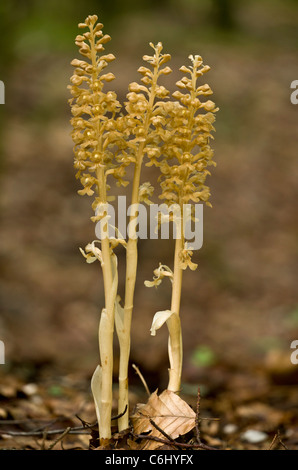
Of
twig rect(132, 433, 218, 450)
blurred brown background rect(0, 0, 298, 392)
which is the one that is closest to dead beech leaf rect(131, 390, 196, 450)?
twig rect(132, 433, 218, 450)

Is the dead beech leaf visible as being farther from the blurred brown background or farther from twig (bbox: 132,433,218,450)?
the blurred brown background

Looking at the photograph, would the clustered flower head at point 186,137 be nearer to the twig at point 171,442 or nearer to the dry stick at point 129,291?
the dry stick at point 129,291

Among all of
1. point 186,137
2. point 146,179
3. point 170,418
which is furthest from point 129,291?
point 146,179

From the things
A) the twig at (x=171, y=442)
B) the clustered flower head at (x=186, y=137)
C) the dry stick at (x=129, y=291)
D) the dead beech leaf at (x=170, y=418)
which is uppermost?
the clustered flower head at (x=186, y=137)

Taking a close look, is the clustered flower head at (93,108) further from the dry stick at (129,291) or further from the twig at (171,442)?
the twig at (171,442)

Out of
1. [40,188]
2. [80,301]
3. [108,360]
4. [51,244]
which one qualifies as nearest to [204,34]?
[40,188]

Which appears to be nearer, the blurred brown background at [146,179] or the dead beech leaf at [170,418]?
the dead beech leaf at [170,418]

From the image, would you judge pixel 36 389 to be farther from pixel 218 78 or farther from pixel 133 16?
pixel 133 16

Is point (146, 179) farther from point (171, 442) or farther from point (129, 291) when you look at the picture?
point (171, 442)

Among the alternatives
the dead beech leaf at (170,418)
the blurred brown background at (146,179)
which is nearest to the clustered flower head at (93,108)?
the dead beech leaf at (170,418)

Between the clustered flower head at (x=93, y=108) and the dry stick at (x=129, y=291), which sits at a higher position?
the clustered flower head at (x=93, y=108)
